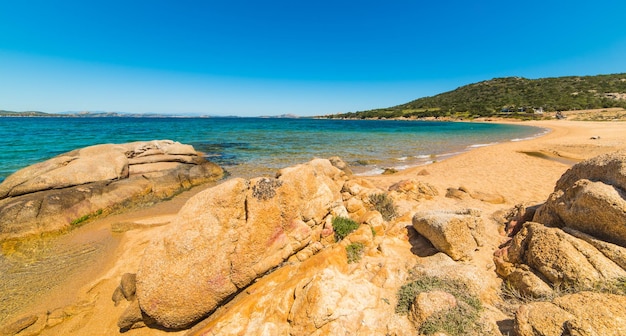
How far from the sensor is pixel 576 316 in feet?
11.1

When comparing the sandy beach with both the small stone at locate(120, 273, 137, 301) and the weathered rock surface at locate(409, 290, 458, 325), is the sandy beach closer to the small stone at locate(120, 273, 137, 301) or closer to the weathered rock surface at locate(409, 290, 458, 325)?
the small stone at locate(120, 273, 137, 301)

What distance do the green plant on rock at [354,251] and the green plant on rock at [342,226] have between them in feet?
2.23

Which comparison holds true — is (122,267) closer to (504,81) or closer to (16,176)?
(16,176)

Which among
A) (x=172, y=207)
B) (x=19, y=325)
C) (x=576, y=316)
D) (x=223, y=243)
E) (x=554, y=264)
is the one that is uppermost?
(x=576, y=316)

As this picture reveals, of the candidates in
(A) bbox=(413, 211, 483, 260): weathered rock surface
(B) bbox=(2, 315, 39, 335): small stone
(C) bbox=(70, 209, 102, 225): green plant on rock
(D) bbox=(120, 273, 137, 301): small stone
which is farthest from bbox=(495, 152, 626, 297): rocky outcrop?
(C) bbox=(70, 209, 102, 225): green plant on rock

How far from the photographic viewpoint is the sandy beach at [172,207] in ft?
20.8

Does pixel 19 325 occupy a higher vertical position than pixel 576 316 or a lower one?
lower

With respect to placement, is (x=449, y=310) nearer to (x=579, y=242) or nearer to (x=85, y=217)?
(x=579, y=242)

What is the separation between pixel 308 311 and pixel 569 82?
18166cm

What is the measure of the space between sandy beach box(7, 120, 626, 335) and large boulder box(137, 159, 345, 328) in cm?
114

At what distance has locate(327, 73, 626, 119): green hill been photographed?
90500 mm

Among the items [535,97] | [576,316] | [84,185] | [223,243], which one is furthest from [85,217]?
[535,97]

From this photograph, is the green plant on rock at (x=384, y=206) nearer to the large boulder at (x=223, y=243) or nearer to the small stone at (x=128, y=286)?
the large boulder at (x=223, y=243)

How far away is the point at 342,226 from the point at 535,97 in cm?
15054
